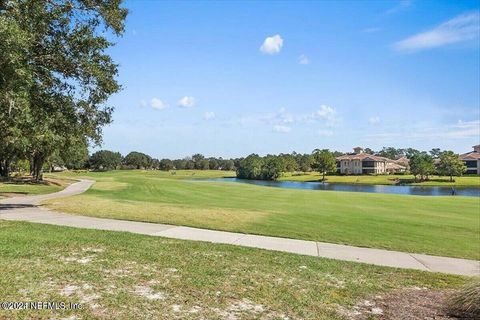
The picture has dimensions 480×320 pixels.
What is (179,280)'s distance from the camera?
6645 millimetres

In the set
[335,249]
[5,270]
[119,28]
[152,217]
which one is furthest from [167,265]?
[119,28]

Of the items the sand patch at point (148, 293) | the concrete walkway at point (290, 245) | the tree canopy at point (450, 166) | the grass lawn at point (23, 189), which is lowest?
the concrete walkway at point (290, 245)

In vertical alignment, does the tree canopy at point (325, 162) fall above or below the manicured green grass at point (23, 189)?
above

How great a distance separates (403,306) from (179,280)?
3.38 meters

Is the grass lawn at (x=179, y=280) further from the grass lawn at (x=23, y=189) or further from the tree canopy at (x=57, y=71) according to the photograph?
the grass lawn at (x=23, y=189)

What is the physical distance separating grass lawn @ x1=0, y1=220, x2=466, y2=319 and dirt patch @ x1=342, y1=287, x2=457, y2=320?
0.17 meters

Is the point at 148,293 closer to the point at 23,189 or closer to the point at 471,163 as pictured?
the point at 23,189

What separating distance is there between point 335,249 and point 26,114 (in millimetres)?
9496

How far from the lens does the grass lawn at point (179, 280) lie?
5398 millimetres

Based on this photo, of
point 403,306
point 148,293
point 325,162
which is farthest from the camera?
point 325,162

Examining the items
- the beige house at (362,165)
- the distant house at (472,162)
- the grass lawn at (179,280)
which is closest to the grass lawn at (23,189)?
the grass lawn at (179,280)

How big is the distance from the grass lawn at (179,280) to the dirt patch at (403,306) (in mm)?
171

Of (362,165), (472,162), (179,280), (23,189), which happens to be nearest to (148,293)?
(179,280)

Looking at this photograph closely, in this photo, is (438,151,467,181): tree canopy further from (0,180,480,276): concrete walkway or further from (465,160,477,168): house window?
(0,180,480,276): concrete walkway
